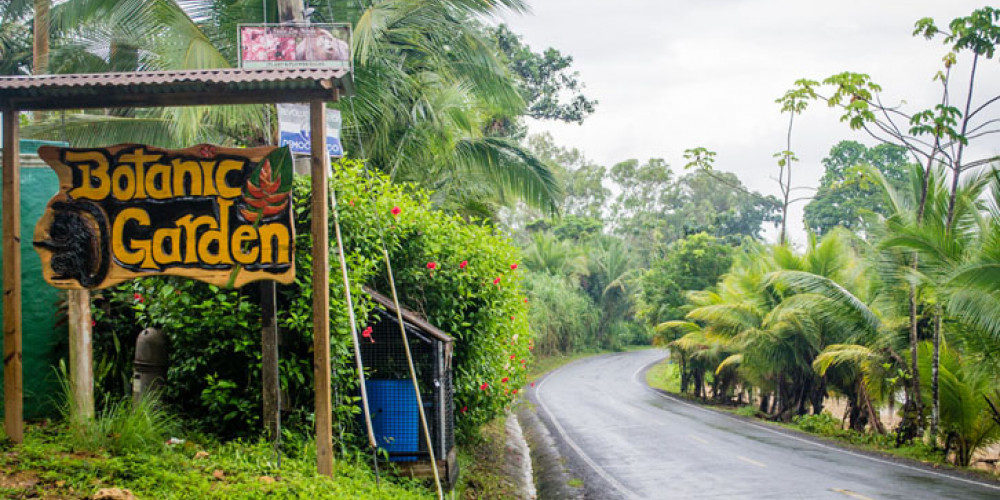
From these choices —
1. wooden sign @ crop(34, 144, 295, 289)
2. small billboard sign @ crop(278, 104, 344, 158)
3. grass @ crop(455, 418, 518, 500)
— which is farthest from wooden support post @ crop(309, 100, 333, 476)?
grass @ crop(455, 418, 518, 500)

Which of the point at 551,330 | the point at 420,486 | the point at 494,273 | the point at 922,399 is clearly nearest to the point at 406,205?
the point at 494,273

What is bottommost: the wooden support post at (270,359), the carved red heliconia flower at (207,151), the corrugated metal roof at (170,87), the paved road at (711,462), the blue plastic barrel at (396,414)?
the paved road at (711,462)

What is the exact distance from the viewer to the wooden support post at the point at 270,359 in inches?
257

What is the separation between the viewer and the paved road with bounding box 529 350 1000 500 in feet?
36.8

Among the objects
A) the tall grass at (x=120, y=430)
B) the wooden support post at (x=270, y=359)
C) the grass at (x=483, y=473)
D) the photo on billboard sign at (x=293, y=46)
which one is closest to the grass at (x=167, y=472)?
the tall grass at (x=120, y=430)

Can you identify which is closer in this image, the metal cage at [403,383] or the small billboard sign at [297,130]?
the small billboard sign at [297,130]

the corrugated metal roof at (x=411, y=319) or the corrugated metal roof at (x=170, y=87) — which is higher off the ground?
the corrugated metal roof at (x=170, y=87)

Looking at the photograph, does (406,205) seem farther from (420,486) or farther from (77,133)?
(77,133)

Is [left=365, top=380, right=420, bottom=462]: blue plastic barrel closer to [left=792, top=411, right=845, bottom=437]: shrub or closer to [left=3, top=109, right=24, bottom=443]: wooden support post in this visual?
[left=3, top=109, right=24, bottom=443]: wooden support post

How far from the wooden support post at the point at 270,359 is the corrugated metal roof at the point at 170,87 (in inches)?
61.9

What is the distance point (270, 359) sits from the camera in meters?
6.55

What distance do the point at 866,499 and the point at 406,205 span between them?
7.25 m

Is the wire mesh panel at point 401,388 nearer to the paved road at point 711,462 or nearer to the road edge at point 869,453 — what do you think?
the paved road at point 711,462

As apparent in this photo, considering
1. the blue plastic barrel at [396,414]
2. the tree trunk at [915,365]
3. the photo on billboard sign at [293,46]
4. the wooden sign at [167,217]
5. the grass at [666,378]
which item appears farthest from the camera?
the grass at [666,378]
